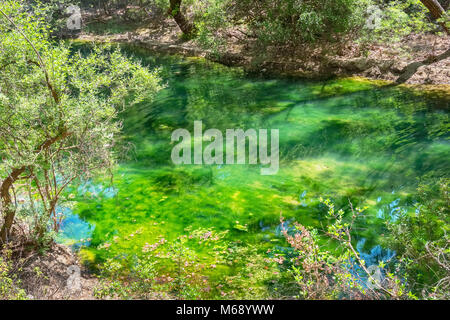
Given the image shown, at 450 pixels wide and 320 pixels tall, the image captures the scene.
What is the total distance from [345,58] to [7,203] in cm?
1496

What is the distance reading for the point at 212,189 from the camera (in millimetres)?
8781

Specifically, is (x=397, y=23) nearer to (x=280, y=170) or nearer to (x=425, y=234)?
(x=280, y=170)

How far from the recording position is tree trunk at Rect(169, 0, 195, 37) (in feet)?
77.6

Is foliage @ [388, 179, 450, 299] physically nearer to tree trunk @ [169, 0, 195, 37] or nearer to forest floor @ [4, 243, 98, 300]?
forest floor @ [4, 243, 98, 300]

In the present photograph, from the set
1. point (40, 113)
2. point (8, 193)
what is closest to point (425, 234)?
point (40, 113)

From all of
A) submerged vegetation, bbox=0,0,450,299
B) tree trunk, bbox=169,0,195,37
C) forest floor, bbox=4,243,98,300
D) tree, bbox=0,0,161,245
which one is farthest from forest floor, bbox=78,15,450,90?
forest floor, bbox=4,243,98,300

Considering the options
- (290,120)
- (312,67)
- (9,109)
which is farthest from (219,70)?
(9,109)

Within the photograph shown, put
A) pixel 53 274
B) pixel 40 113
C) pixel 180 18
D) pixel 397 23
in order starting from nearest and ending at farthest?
pixel 40 113, pixel 53 274, pixel 397 23, pixel 180 18

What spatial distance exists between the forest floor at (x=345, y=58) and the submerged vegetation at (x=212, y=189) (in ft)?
4.41

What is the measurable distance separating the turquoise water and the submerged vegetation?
44 mm

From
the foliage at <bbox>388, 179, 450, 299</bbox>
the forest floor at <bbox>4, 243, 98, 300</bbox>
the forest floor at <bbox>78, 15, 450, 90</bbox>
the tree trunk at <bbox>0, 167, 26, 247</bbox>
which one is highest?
the forest floor at <bbox>78, 15, 450, 90</bbox>

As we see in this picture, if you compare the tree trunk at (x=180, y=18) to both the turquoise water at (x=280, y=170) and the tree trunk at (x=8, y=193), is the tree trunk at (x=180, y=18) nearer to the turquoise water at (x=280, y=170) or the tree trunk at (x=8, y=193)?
the turquoise water at (x=280, y=170)
